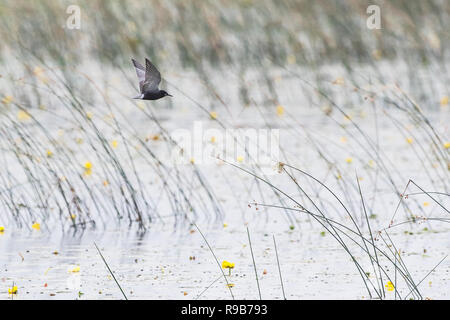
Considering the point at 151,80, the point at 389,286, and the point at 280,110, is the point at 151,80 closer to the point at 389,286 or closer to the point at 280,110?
the point at 389,286

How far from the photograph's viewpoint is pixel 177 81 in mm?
10148

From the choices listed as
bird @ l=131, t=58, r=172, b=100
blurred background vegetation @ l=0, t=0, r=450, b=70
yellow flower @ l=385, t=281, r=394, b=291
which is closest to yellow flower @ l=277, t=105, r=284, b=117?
blurred background vegetation @ l=0, t=0, r=450, b=70

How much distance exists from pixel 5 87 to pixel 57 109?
0.65 m

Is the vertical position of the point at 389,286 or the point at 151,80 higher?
the point at 151,80

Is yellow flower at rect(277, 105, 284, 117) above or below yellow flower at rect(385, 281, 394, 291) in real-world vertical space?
above

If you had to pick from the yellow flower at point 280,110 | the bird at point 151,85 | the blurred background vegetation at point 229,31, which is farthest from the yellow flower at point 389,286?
the blurred background vegetation at point 229,31

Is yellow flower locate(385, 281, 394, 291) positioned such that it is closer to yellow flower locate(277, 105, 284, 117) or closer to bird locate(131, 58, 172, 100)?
bird locate(131, 58, 172, 100)

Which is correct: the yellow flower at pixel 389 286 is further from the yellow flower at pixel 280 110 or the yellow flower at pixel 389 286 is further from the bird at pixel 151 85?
the yellow flower at pixel 280 110

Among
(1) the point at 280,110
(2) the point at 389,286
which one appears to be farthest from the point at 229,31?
(2) the point at 389,286

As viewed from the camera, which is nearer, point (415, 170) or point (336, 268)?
point (336, 268)

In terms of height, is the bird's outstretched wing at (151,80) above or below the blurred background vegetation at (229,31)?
below

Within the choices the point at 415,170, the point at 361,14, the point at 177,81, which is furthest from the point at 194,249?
the point at 361,14

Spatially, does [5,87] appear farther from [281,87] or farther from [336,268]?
[336,268]

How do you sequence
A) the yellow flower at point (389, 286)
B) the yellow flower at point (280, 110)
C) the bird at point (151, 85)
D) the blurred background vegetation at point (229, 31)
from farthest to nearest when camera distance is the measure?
1. the blurred background vegetation at point (229, 31)
2. the yellow flower at point (280, 110)
3. the yellow flower at point (389, 286)
4. the bird at point (151, 85)
